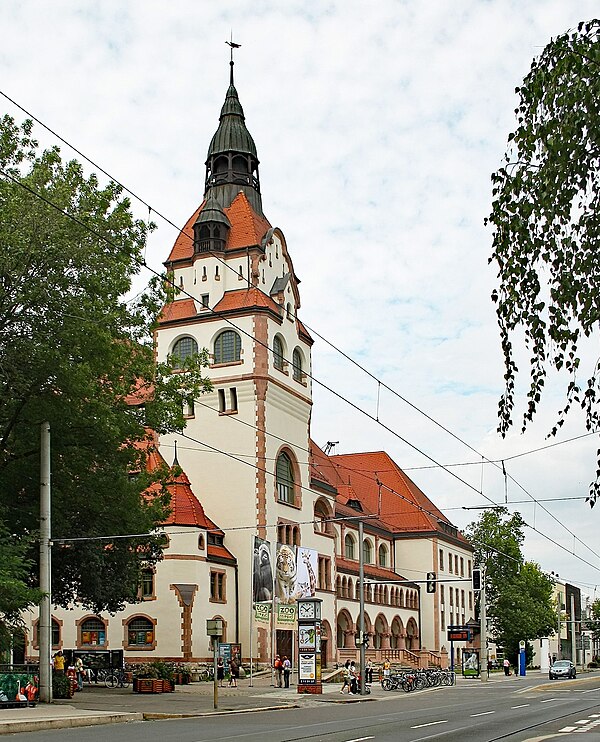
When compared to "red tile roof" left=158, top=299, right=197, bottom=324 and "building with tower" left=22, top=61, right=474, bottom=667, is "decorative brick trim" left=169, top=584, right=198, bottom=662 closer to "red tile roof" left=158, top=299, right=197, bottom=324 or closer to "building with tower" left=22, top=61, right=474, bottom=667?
"building with tower" left=22, top=61, right=474, bottom=667

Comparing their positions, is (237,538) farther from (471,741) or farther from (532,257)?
(532,257)

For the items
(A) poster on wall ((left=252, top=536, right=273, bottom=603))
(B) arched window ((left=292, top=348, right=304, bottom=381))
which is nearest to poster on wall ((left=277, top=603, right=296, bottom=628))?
(A) poster on wall ((left=252, top=536, right=273, bottom=603))

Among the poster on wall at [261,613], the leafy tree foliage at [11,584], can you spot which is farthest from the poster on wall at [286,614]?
the leafy tree foliage at [11,584]

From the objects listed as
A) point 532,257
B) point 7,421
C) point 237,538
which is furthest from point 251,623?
point 532,257

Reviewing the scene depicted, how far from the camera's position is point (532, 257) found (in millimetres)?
7949

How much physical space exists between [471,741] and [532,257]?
43.4 feet

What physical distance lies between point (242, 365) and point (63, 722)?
37815 mm

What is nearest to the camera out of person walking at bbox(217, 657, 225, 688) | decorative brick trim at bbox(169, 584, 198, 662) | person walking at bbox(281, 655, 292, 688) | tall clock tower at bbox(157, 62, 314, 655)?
person walking at bbox(281, 655, 292, 688)

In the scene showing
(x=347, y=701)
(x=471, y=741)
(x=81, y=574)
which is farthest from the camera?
(x=347, y=701)

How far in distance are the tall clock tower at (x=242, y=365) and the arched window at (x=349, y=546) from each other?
14.8 m

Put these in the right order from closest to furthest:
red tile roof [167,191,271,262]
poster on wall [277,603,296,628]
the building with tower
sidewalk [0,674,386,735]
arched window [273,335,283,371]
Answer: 1. sidewalk [0,674,386,735]
2. the building with tower
3. poster on wall [277,603,296,628]
4. arched window [273,335,283,371]
5. red tile roof [167,191,271,262]

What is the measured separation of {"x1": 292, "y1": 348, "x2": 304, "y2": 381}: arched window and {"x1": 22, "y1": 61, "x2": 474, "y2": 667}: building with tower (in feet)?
0.46

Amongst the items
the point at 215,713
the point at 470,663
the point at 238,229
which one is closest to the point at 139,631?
the point at 215,713

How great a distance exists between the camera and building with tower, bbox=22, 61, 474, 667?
54.6 m
